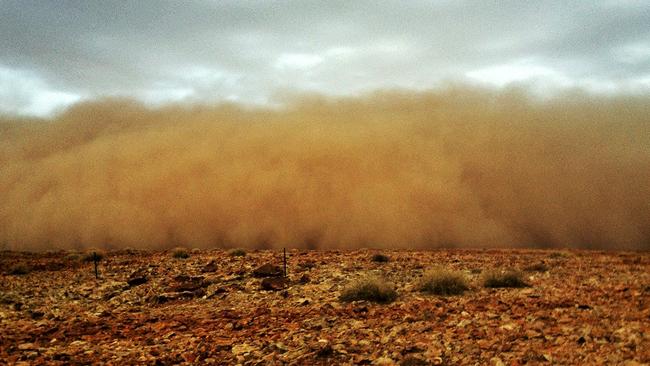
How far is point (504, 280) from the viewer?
9898 mm

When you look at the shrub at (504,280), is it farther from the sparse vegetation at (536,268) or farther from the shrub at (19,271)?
the shrub at (19,271)

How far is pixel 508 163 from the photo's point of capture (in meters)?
57.5

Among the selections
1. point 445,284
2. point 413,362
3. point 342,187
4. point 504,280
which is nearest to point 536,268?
point 504,280

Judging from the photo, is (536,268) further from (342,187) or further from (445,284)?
(342,187)

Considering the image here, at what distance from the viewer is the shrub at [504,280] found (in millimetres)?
9781

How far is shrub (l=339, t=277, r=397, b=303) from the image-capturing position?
9.37 m

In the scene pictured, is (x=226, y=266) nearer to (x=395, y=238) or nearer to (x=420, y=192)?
(x=395, y=238)

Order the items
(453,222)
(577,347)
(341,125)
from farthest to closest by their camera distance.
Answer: (341,125), (453,222), (577,347)

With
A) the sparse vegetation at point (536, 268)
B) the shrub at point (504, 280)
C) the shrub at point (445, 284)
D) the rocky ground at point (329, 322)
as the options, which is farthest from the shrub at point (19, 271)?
the sparse vegetation at point (536, 268)

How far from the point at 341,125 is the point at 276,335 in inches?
2381

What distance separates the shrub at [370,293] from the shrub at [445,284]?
0.79 m

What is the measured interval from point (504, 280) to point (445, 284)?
52.0 inches

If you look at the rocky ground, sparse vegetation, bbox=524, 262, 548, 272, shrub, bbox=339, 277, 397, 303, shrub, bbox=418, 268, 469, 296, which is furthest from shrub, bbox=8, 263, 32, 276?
sparse vegetation, bbox=524, 262, 548, 272

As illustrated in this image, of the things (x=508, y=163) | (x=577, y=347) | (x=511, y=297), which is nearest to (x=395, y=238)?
(x=508, y=163)
